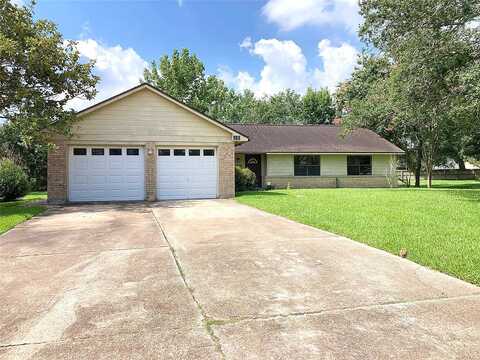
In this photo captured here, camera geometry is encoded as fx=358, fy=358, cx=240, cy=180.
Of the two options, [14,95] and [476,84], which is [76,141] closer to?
[14,95]

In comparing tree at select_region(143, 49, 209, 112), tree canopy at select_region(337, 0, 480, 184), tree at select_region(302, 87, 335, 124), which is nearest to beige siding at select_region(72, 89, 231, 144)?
tree canopy at select_region(337, 0, 480, 184)

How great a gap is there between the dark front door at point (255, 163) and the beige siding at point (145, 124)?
8.10 meters

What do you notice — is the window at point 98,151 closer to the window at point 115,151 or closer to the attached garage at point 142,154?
the attached garage at point 142,154

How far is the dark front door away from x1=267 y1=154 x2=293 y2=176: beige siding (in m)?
0.75

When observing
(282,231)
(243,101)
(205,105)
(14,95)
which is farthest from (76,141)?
(243,101)

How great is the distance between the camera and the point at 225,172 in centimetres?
1672

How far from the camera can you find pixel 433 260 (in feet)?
17.5

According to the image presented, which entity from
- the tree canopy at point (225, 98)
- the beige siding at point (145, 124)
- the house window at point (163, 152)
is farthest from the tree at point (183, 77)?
the house window at point (163, 152)

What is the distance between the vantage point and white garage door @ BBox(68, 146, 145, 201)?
1499cm

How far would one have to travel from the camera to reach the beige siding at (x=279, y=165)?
24328 mm

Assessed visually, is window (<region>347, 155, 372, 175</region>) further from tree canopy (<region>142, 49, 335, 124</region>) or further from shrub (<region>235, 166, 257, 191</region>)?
tree canopy (<region>142, 49, 335, 124</region>)

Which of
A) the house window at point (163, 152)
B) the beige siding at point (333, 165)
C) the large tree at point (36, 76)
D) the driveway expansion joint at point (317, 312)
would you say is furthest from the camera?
the beige siding at point (333, 165)

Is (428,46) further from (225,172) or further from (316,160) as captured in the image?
(316,160)

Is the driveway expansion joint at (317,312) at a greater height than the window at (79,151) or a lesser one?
lesser
